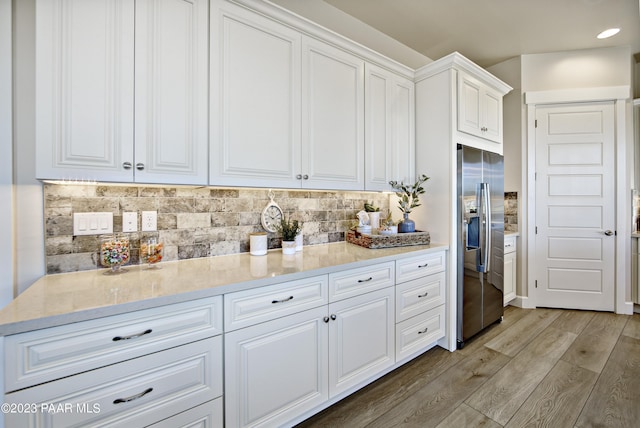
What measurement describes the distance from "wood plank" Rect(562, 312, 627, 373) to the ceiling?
300 cm

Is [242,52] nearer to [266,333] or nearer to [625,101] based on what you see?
[266,333]

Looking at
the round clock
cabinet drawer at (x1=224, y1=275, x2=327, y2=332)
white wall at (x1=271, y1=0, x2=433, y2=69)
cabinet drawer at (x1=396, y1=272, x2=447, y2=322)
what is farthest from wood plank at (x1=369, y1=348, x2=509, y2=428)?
white wall at (x1=271, y1=0, x2=433, y2=69)

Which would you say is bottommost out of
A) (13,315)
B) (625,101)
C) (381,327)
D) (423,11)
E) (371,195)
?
(381,327)

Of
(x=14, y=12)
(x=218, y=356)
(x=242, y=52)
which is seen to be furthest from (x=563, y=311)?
(x=14, y=12)

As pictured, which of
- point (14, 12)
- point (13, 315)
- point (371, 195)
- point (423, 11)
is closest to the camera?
point (13, 315)

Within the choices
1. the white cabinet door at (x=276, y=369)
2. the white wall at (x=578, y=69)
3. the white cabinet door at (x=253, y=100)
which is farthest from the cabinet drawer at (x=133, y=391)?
the white wall at (x=578, y=69)

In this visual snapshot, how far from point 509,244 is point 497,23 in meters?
2.35

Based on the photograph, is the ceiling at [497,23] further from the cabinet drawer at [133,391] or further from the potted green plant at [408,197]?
the cabinet drawer at [133,391]

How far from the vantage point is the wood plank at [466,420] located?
1.59 meters

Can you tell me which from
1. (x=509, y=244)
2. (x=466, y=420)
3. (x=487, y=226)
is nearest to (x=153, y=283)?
(x=466, y=420)

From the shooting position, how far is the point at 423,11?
8.23ft

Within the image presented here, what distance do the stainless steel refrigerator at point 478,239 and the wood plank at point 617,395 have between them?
81cm

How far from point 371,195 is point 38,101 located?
2.34m

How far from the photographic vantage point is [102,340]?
993 mm
